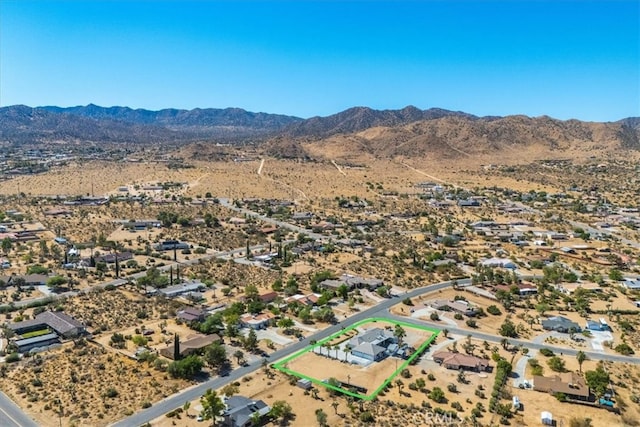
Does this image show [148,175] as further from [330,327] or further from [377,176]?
[330,327]

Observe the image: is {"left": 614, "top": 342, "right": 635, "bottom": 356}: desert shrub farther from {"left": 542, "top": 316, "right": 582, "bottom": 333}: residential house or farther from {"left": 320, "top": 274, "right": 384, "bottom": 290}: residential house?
{"left": 320, "top": 274, "right": 384, "bottom": 290}: residential house

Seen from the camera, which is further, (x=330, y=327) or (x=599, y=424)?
(x=330, y=327)

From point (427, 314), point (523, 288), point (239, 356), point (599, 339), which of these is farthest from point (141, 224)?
point (599, 339)

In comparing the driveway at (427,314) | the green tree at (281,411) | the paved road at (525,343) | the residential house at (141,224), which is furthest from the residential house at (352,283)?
the residential house at (141,224)

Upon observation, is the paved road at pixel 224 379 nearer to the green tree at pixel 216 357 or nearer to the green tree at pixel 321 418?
the green tree at pixel 216 357

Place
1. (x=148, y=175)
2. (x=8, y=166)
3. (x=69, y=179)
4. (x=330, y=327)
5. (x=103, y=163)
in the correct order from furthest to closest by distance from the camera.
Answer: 1. (x=103, y=163)
2. (x=8, y=166)
3. (x=148, y=175)
4. (x=69, y=179)
5. (x=330, y=327)

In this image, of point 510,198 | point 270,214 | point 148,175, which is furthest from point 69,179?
point 510,198

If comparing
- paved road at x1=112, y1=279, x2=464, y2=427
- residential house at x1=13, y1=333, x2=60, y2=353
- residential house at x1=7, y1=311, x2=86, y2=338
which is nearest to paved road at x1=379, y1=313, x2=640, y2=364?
paved road at x1=112, y1=279, x2=464, y2=427
